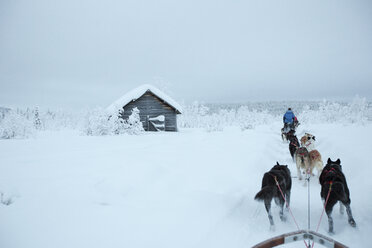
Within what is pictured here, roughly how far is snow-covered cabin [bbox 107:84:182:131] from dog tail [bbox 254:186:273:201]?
1565cm

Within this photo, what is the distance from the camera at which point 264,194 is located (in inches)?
121

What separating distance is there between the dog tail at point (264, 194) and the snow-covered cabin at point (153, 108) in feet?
51.4

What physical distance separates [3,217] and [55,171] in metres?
1.70

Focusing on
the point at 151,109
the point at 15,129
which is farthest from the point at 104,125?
the point at 151,109

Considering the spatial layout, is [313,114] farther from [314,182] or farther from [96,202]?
[96,202]

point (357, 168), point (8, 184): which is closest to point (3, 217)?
point (8, 184)

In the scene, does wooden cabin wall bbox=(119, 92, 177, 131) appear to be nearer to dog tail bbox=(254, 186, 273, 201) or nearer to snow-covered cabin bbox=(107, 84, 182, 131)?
snow-covered cabin bbox=(107, 84, 182, 131)

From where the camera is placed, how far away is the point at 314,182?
5.43 m

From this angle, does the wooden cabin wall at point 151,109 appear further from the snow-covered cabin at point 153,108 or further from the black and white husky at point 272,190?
the black and white husky at point 272,190

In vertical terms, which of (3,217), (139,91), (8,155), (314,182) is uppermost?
(139,91)

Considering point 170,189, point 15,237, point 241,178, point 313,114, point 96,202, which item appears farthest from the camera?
point 313,114

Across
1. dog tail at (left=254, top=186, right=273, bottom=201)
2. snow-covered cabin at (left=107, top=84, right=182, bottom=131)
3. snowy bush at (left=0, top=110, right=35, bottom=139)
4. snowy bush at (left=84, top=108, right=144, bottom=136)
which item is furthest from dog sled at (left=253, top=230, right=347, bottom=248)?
snow-covered cabin at (left=107, top=84, right=182, bottom=131)

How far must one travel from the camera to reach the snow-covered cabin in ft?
59.7

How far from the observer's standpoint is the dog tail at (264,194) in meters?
3.03
